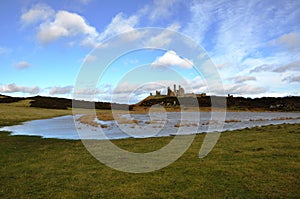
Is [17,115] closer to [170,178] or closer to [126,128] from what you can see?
[126,128]

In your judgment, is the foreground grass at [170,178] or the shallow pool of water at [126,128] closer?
the foreground grass at [170,178]

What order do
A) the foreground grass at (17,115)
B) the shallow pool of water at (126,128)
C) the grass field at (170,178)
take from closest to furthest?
the grass field at (170,178), the shallow pool of water at (126,128), the foreground grass at (17,115)

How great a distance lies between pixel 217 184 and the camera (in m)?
14.5

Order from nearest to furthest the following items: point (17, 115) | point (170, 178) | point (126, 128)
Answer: point (170, 178) → point (126, 128) → point (17, 115)

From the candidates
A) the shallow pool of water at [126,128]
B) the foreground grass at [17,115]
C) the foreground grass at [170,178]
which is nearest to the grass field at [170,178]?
the foreground grass at [170,178]

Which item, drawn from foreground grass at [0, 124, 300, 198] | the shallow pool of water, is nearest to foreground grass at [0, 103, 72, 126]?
the shallow pool of water

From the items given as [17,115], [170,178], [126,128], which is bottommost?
[126,128]

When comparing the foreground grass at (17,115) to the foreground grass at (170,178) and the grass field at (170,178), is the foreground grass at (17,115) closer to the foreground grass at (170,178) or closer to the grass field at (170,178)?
the foreground grass at (170,178)

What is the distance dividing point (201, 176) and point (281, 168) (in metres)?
5.78

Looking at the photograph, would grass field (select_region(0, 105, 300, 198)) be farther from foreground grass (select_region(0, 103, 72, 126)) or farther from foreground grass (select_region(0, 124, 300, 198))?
foreground grass (select_region(0, 103, 72, 126))

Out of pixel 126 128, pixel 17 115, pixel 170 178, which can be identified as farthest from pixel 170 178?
pixel 17 115

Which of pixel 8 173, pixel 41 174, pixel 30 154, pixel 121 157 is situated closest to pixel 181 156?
pixel 121 157

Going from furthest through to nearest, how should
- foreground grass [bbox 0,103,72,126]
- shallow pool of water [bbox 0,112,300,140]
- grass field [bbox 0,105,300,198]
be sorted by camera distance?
foreground grass [bbox 0,103,72,126] < shallow pool of water [bbox 0,112,300,140] < grass field [bbox 0,105,300,198]

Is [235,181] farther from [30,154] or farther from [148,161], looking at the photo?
[30,154]
